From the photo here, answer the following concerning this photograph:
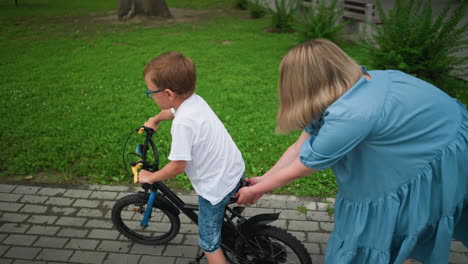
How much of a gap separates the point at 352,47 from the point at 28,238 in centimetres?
941

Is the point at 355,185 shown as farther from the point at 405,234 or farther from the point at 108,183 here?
the point at 108,183

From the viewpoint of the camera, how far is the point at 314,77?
1.89m

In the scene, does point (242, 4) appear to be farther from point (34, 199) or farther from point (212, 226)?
point (212, 226)

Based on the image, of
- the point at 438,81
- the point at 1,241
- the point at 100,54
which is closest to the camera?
the point at 1,241

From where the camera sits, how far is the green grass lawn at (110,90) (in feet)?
16.3

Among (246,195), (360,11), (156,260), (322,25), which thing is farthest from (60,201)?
(360,11)

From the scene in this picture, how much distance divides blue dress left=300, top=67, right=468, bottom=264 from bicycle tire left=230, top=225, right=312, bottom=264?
62 cm

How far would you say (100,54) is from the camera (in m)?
10.5

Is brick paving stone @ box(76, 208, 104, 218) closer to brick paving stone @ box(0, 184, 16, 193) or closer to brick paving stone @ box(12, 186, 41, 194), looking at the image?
brick paving stone @ box(12, 186, 41, 194)

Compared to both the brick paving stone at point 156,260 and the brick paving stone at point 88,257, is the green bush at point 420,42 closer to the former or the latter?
the brick paving stone at point 156,260

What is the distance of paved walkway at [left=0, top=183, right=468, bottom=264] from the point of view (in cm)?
340

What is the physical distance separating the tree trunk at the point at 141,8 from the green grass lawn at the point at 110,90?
629mm

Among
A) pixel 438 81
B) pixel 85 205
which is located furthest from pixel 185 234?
pixel 438 81

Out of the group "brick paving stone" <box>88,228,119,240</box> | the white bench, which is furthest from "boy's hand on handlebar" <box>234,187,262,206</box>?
the white bench
